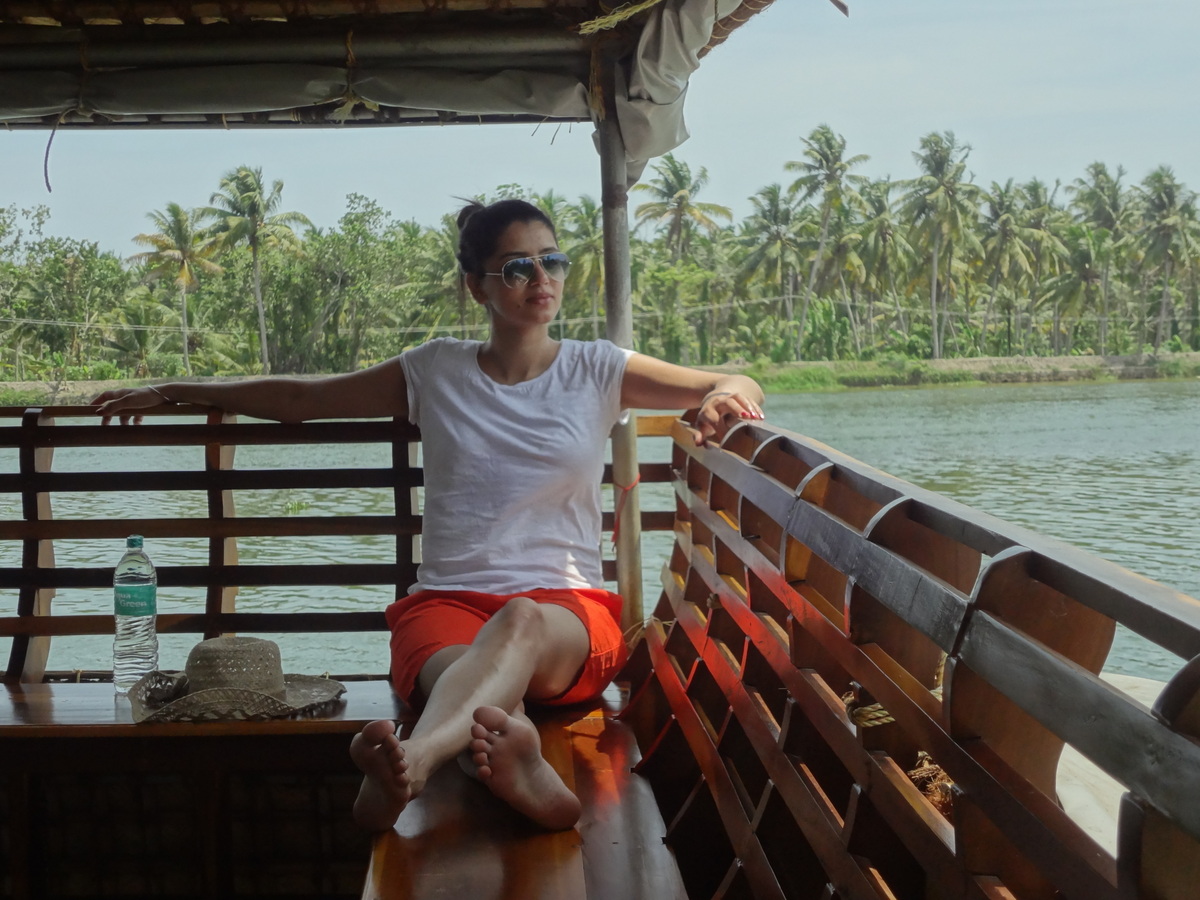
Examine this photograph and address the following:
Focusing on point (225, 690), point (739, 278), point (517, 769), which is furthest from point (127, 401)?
point (739, 278)

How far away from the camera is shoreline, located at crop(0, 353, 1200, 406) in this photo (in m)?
47.2

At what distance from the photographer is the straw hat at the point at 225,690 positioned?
2.19 metres

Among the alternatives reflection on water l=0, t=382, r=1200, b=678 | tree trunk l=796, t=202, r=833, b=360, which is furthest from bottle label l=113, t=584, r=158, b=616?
tree trunk l=796, t=202, r=833, b=360

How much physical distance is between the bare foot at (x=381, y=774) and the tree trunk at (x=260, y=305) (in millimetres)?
41064

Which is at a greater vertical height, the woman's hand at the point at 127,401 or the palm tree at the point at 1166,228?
the palm tree at the point at 1166,228

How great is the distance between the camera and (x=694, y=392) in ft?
7.77

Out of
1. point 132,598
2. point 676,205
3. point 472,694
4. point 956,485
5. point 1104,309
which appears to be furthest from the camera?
point 676,205

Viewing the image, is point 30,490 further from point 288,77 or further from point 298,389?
point 288,77

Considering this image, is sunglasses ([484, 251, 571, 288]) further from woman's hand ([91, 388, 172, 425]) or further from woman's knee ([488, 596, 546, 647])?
woman's hand ([91, 388, 172, 425])

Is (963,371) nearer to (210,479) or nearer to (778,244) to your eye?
(778,244)

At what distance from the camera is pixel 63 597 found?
15.1m

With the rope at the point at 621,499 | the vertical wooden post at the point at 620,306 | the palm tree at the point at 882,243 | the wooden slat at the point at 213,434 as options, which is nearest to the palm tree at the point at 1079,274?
the palm tree at the point at 882,243

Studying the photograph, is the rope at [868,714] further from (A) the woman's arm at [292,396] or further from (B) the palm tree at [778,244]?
(B) the palm tree at [778,244]

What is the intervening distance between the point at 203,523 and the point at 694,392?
1284 millimetres
